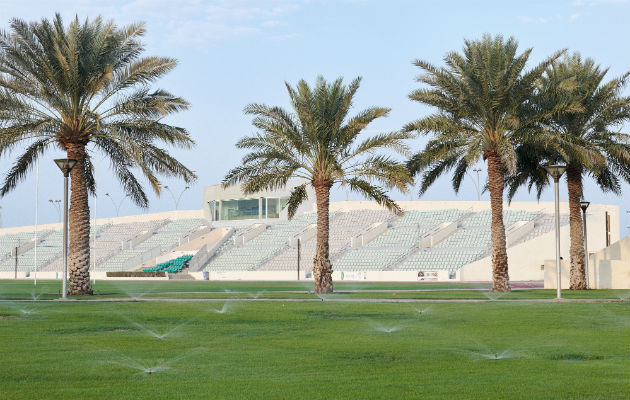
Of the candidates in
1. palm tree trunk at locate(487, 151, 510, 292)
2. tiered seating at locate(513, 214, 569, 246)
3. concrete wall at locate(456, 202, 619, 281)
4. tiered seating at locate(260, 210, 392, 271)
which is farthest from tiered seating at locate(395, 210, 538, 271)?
palm tree trunk at locate(487, 151, 510, 292)

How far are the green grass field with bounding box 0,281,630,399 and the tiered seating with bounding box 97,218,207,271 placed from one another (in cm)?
6064

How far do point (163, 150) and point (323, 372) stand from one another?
71.9 ft

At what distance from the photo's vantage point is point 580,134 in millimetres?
36594

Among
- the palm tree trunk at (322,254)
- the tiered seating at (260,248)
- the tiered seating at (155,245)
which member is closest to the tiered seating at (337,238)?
the tiered seating at (260,248)

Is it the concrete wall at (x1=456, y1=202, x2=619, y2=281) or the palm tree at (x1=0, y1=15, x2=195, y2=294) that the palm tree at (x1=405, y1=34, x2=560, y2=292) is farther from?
the concrete wall at (x1=456, y1=202, x2=619, y2=281)

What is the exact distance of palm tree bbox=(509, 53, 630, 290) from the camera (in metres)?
33.9

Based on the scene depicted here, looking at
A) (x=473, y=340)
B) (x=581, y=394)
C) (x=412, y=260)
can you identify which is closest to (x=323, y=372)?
(x=581, y=394)

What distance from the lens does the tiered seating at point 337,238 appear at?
2817 inches

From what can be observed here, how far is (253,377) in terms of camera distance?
1065 cm

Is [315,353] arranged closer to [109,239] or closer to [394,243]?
[394,243]

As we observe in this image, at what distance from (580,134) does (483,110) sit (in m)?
6.12

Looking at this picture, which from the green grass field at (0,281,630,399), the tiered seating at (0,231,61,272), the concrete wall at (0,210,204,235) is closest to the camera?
the green grass field at (0,281,630,399)

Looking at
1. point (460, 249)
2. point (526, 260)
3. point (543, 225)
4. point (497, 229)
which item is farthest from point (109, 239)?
point (497, 229)

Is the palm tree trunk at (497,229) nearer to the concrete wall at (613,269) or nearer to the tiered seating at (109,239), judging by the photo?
the concrete wall at (613,269)
